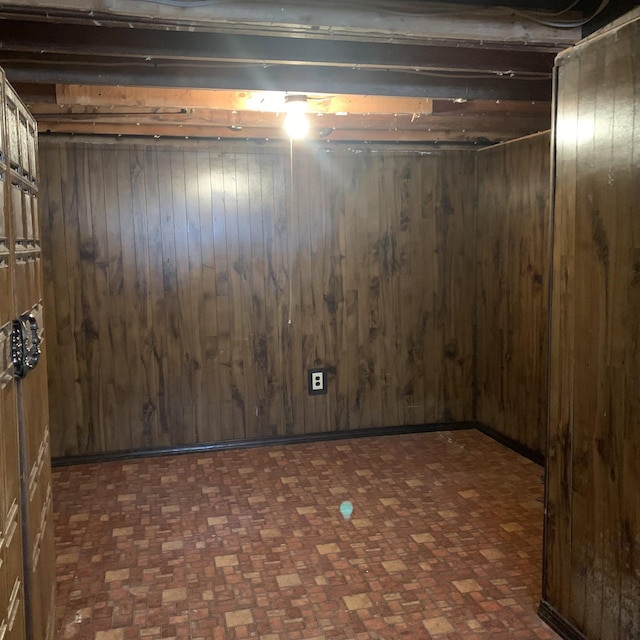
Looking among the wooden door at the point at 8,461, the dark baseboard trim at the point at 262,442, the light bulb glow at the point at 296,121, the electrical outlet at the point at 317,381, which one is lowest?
the dark baseboard trim at the point at 262,442

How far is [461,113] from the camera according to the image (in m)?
3.20

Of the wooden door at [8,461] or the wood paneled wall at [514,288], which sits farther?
the wood paneled wall at [514,288]

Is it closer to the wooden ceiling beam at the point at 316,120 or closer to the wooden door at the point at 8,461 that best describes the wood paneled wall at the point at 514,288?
the wooden ceiling beam at the point at 316,120

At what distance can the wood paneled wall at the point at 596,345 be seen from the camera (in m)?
1.86

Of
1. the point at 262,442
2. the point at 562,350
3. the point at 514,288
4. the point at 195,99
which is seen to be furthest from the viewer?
the point at 262,442

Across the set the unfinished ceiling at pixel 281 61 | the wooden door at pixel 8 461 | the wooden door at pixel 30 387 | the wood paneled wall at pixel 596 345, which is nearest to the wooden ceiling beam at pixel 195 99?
the unfinished ceiling at pixel 281 61

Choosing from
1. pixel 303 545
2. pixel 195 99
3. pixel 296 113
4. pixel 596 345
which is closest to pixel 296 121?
pixel 296 113

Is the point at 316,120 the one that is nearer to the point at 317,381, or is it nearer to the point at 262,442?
the point at 317,381

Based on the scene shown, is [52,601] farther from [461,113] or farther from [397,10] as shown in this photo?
[461,113]

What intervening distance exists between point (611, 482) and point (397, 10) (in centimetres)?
148

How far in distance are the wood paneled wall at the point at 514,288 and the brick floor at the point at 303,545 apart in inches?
12.2

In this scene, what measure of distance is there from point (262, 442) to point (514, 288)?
179 centimetres

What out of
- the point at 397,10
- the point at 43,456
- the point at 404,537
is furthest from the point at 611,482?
the point at 43,456

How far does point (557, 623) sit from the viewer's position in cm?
224
